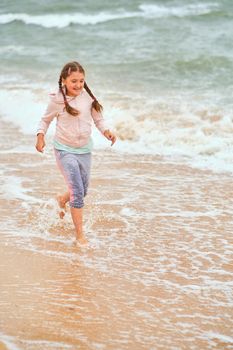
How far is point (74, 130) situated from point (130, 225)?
97 cm

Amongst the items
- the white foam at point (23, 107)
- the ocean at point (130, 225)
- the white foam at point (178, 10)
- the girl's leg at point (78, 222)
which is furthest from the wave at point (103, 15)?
the girl's leg at point (78, 222)

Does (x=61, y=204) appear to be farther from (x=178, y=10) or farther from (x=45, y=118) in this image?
(x=178, y=10)

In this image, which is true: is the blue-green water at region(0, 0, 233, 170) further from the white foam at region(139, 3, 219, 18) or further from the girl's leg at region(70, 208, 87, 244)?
the girl's leg at region(70, 208, 87, 244)

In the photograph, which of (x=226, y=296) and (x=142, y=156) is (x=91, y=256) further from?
(x=142, y=156)

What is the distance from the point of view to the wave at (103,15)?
988 inches

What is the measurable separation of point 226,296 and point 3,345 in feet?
4.76

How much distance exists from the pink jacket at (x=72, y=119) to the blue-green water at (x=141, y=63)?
9.02 feet

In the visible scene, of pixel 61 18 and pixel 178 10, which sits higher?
pixel 178 10

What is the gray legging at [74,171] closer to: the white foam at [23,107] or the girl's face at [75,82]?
the girl's face at [75,82]

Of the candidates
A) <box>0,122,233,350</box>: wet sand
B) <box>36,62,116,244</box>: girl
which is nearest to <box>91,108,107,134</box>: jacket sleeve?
<box>36,62,116,244</box>: girl

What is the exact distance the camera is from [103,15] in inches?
1046

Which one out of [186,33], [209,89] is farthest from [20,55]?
[209,89]

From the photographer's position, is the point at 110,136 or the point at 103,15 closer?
the point at 110,136

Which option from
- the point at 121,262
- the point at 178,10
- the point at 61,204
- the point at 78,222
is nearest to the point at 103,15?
the point at 178,10
